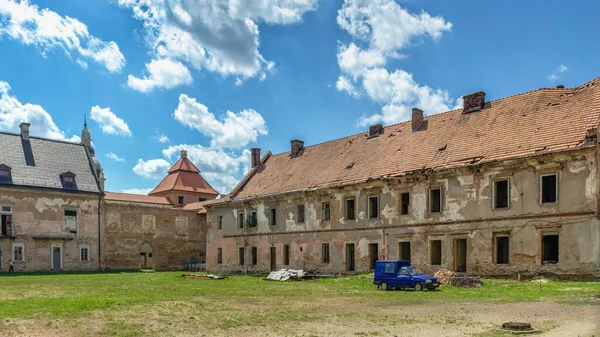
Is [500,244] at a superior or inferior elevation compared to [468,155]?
inferior

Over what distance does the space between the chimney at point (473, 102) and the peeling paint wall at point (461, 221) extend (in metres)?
5.03

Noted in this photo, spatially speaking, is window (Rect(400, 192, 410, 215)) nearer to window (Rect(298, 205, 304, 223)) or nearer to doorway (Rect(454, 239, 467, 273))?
doorway (Rect(454, 239, 467, 273))

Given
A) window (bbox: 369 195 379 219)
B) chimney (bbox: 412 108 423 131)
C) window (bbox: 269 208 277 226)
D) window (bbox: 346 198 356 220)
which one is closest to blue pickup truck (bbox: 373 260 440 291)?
window (bbox: 369 195 379 219)

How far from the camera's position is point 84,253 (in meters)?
45.0

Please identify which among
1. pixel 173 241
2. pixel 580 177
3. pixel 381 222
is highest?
pixel 580 177

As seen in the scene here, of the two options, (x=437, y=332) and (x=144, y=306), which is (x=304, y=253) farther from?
(x=437, y=332)

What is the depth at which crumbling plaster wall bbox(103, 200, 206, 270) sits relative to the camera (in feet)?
156

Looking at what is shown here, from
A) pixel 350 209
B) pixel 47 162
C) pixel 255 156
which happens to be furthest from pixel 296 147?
pixel 47 162

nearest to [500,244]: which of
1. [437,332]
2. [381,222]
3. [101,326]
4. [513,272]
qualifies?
[513,272]

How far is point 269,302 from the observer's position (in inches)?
671

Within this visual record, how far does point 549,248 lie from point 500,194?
3173 millimetres

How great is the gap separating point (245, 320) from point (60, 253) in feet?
117

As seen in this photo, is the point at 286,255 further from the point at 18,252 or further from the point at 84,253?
the point at 18,252

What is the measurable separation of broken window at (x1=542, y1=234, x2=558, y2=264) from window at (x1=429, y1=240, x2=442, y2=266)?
5180 mm
